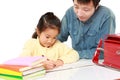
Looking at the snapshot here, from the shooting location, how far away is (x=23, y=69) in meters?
1.18

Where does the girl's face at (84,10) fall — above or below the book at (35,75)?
Answer: above

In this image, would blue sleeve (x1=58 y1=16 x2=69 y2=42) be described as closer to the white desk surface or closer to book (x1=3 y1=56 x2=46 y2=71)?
the white desk surface

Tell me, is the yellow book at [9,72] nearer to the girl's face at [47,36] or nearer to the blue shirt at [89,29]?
the girl's face at [47,36]

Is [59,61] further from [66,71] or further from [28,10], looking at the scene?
[28,10]

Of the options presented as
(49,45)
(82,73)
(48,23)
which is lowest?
(82,73)

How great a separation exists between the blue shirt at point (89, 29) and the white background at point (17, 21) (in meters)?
0.58

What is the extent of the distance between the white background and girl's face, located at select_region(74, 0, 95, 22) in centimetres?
78

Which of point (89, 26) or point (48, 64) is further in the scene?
point (89, 26)

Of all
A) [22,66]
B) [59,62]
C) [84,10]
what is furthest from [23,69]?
[84,10]

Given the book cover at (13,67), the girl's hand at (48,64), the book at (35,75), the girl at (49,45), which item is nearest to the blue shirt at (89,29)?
the girl at (49,45)

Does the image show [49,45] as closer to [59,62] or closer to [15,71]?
[59,62]

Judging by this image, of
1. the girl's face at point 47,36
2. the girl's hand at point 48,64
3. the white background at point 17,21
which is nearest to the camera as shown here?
the girl's hand at point 48,64

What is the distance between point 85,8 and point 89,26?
0.18 m

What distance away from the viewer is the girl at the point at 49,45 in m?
1.51
